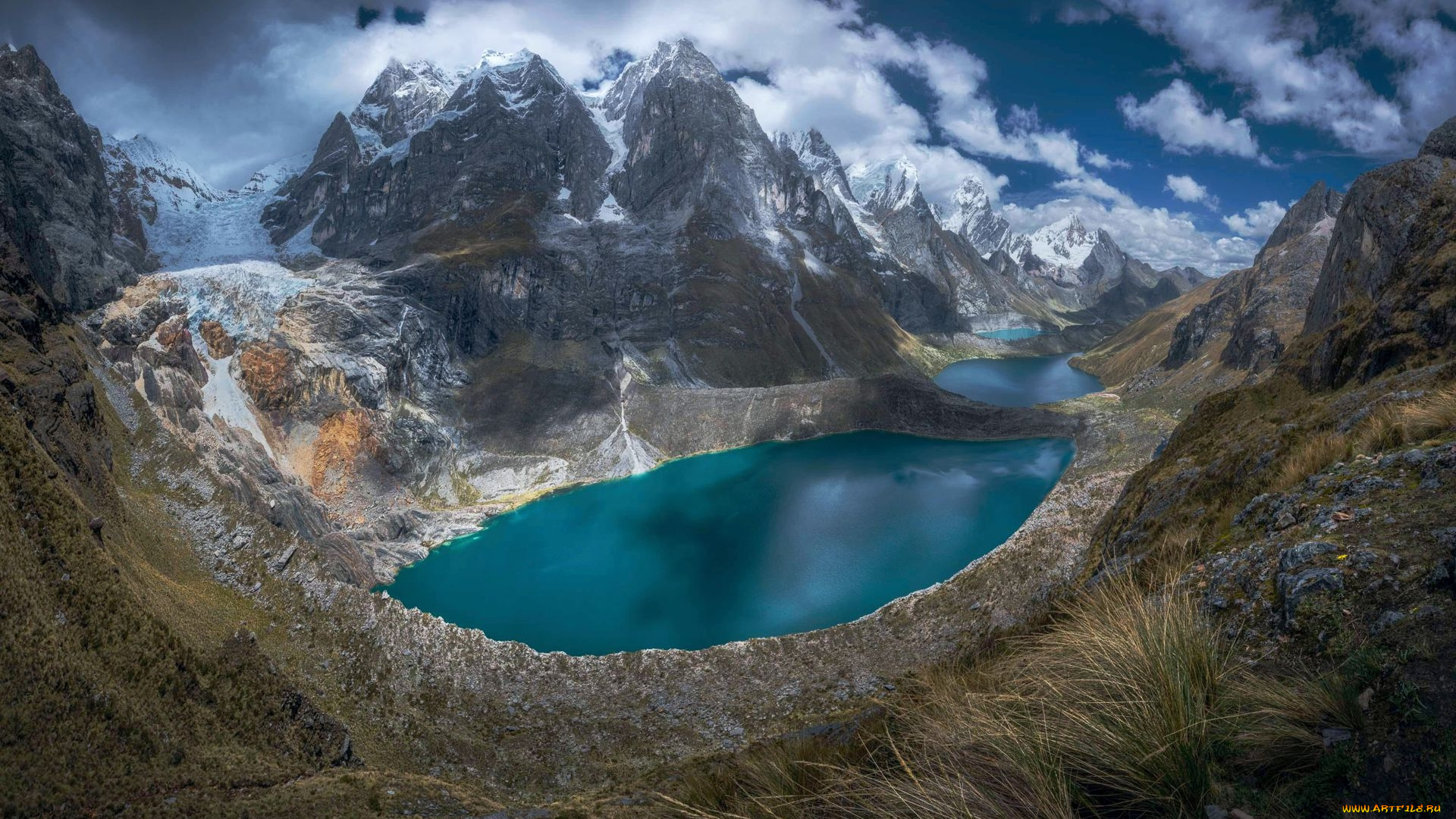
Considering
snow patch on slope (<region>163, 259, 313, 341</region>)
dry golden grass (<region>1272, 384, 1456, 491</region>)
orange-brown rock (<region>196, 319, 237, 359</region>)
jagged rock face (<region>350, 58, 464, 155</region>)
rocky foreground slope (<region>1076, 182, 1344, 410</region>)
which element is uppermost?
jagged rock face (<region>350, 58, 464, 155</region>)

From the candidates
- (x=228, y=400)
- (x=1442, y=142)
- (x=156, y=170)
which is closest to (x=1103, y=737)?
(x=1442, y=142)

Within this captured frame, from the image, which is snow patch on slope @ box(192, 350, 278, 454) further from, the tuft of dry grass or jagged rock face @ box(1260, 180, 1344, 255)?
jagged rock face @ box(1260, 180, 1344, 255)

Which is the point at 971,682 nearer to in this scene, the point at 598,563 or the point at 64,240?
the point at 598,563

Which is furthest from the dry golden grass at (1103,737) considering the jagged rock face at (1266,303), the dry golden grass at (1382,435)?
the jagged rock face at (1266,303)

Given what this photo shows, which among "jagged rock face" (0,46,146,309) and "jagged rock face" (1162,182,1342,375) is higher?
"jagged rock face" (0,46,146,309)

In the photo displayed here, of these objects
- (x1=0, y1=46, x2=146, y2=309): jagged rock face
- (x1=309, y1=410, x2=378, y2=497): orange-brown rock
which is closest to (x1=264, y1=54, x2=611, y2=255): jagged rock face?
(x1=0, y1=46, x2=146, y2=309): jagged rock face

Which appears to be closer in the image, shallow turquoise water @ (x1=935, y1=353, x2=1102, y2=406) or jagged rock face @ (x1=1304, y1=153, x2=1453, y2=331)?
jagged rock face @ (x1=1304, y1=153, x2=1453, y2=331)

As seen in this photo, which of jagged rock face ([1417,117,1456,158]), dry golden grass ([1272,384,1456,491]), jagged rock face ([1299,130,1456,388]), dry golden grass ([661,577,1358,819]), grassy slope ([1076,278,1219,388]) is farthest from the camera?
grassy slope ([1076,278,1219,388])
